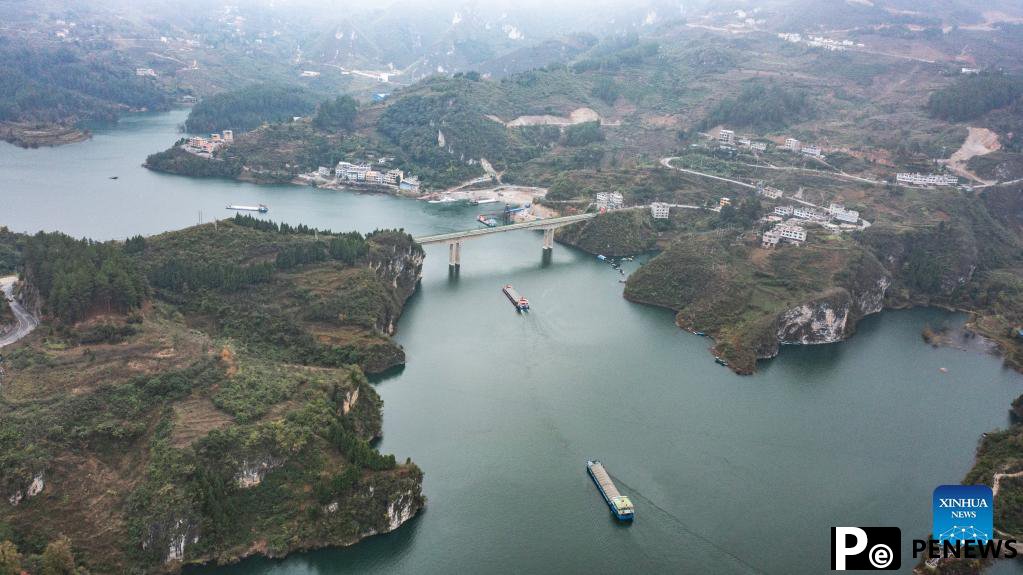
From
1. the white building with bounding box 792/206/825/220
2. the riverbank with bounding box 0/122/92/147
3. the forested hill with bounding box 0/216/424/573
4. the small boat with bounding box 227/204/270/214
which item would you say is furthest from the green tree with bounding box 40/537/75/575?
the riverbank with bounding box 0/122/92/147

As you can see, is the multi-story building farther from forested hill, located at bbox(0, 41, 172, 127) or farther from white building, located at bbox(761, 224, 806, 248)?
forested hill, located at bbox(0, 41, 172, 127)

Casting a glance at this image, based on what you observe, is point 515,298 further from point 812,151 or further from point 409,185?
point 812,151

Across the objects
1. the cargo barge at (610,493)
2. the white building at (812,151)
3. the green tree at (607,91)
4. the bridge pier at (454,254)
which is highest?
the green tree at (607,91)

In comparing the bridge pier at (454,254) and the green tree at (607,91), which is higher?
the green tree at (607,91)

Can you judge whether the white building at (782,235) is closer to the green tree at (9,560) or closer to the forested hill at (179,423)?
the forested hill at (179,423)

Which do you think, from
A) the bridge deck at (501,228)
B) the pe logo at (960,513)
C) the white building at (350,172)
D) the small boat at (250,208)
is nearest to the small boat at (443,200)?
the white building at (350,172)

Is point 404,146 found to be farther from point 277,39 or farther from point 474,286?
point 277,39
